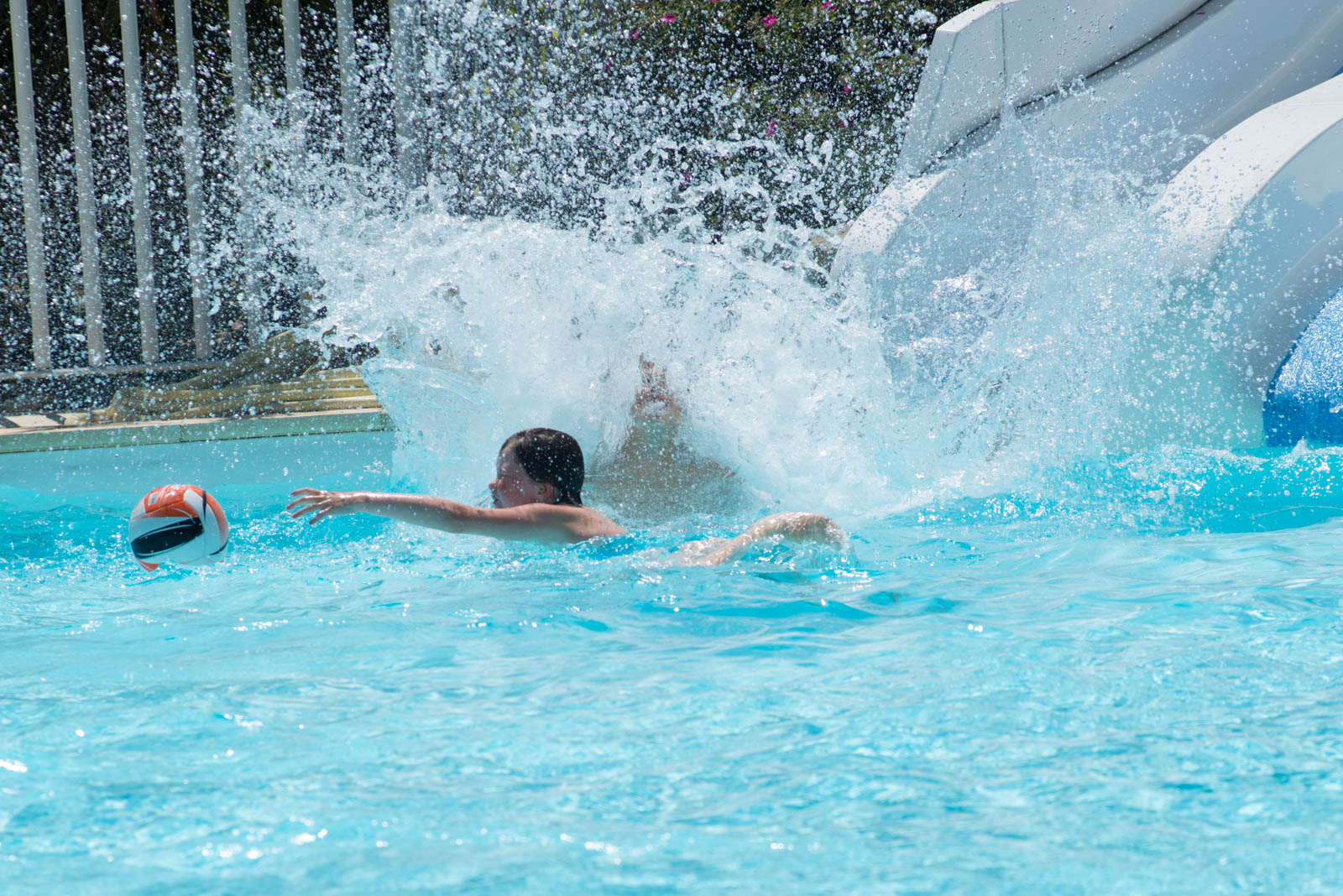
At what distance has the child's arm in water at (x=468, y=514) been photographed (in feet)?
10.9

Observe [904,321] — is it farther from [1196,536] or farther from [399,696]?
[399,696]

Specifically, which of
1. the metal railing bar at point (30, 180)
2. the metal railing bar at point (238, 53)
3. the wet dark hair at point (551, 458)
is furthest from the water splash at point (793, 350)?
the metal railing bar at point (30, 180)

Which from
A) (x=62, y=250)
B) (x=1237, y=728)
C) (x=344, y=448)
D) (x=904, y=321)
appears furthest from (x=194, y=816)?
(x=62, y=250)

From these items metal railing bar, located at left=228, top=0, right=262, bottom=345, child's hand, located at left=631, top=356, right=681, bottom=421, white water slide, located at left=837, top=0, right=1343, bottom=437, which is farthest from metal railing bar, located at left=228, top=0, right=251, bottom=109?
child's hand, located at left=631, top=356, right=681, bottom=421

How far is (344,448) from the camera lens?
254 inches

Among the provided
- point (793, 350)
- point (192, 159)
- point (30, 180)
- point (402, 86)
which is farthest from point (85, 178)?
point (793, 350)

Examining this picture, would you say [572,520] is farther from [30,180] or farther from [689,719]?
[30,180]

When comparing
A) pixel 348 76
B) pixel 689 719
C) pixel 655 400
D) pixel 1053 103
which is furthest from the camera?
pixel 348 76

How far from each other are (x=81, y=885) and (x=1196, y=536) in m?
3.59

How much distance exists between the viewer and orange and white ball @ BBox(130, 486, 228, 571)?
11.2 feet

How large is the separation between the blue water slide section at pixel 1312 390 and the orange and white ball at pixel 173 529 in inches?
182

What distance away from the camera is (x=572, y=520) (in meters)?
3.78

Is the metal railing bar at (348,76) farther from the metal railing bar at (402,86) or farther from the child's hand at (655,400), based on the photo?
the child's hand at (655,400)

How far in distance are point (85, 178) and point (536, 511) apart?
18.5ft
